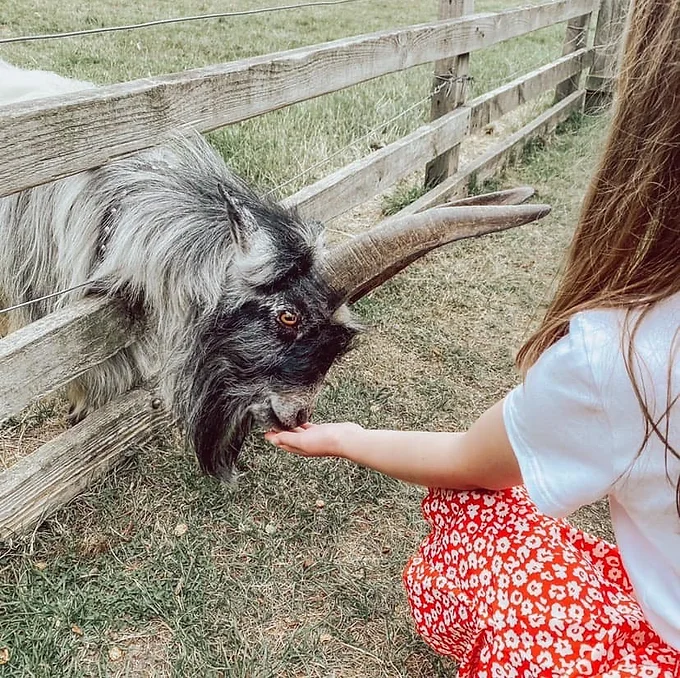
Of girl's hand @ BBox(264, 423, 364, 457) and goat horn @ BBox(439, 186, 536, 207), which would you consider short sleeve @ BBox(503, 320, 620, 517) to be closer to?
girl's hand @ BBox(264, 423, 364, 457)

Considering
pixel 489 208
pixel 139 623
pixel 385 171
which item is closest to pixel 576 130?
pixel 385 171

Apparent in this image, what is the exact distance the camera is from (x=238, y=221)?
2.30 metres

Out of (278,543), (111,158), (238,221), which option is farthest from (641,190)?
(278,543)

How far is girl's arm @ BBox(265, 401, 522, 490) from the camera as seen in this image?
1.49m

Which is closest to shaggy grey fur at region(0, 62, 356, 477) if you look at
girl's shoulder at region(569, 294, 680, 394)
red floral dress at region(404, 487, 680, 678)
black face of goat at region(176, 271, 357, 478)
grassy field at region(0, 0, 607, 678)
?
black face of goat at region(176, 271, 357, 478)

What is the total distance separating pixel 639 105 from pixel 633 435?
503 millimetres

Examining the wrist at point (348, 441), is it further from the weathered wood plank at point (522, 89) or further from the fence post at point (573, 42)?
the fence post at point (573, 42)

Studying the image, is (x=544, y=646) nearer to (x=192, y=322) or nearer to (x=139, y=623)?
(x=139, y=623)

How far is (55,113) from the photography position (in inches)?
74.0

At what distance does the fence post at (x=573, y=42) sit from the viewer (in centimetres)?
770

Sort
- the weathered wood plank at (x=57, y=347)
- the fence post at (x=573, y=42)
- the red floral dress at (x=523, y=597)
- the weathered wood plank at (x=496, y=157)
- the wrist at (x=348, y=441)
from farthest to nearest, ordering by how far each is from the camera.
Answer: the fence post at (x=573, y=42) < the weathered wood plank at (x=496, y=157) < the weathered wood plank at (x=57, y=347) < the wrist at (x=348, y=441) < the red floral dress at (x=523, y=597)

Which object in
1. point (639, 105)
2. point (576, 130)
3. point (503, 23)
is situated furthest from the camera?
point (576, 130)

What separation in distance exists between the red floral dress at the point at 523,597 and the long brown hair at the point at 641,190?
0.43m

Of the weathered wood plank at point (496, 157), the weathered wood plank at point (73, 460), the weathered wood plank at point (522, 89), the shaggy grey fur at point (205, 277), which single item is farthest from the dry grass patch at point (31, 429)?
the weathered wood plank at point (522, 89)
